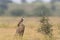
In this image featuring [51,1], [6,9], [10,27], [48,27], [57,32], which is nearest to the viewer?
Answer: [48,27]

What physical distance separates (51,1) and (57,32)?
37.4 m

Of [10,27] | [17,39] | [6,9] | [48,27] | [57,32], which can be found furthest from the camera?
[6,9]

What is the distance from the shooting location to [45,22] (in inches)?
559

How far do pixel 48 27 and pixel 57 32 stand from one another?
105 centimetres

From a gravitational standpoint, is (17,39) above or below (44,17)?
below

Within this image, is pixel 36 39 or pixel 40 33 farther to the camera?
pixel 40 33

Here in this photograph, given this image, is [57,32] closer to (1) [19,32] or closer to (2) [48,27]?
(2) [48,27]

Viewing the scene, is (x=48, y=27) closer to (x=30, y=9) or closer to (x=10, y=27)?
(x=10, y=27)

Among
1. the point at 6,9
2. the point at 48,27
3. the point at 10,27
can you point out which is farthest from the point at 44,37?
the point at 6,9

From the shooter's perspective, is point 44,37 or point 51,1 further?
point 51,1

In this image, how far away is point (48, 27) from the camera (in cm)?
1430

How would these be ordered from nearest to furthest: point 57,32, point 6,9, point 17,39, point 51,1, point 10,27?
point 17,39 → point 57,32 → point 10,27 → point 6,9 → point 51,1

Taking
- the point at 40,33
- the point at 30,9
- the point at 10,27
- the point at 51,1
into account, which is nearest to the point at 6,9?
the point at 30,9

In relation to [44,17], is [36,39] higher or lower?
lower
